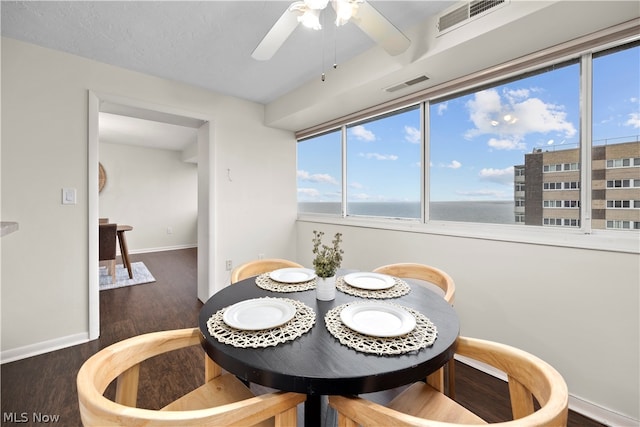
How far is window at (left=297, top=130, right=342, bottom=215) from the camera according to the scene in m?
3.26

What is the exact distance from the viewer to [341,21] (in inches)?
48.4

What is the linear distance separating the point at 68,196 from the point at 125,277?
2.34 meters

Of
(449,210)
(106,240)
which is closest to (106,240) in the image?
(106,240)

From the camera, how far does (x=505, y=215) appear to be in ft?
6.26

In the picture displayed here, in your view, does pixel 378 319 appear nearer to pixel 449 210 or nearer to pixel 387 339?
pixel 387 339

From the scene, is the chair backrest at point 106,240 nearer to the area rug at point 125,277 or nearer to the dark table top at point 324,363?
the area rug at point 125,277

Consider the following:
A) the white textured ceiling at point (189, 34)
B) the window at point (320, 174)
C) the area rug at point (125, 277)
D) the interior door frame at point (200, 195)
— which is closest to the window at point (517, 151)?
the window at point (320, 174)

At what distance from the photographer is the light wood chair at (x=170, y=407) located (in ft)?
1.96

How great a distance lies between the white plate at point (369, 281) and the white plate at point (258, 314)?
0.42m

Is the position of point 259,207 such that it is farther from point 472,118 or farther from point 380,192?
point 472,118

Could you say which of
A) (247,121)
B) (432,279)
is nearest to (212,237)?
(247,121)

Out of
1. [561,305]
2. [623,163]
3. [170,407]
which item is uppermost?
[623,163]

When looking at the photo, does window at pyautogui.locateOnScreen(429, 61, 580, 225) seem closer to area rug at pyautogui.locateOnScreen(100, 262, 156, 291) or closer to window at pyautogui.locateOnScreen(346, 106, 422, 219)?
window at pyautogui.locateOnScreen(346, 106, 422, 219)

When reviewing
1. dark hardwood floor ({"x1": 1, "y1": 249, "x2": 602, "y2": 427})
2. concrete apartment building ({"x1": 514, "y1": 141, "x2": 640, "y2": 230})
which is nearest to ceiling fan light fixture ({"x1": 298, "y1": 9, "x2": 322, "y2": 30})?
concrete apartment building ({"x1": 514, "y1": 141, "x2": 640, "y2": 230})
